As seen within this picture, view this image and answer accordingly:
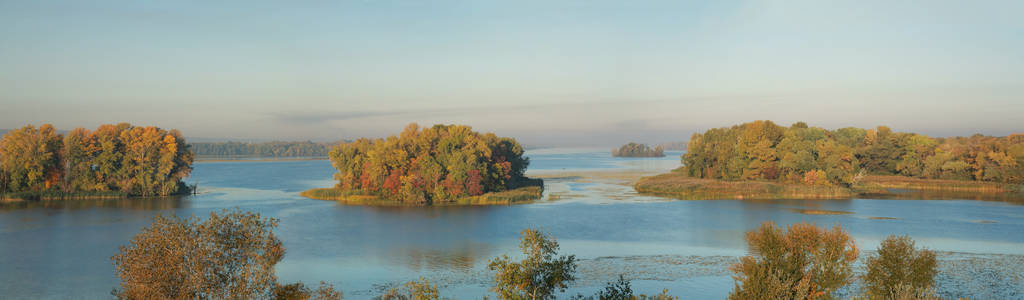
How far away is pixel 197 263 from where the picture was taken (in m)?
15.5

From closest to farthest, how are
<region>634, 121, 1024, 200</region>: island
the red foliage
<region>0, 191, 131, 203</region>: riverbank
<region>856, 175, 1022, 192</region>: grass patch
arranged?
<region>0, 191, 131, 203</region>: riverbank < the red foliage < <region>634, 121, 1024, 200</region>: island < <region>856, 175, 1022, 192</region>: grass patch

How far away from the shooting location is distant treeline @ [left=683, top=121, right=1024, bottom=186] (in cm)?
7325

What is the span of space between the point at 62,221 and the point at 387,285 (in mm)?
33756

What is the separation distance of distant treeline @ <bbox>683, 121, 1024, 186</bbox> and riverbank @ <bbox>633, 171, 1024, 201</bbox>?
2.44 m

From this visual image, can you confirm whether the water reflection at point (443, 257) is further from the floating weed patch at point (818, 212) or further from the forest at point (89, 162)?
the forest at point (89, 162)

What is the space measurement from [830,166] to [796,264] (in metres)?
57.7

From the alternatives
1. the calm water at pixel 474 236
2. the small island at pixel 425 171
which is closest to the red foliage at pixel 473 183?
the small island at pixel 425 171

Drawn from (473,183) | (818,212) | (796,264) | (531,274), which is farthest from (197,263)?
(818,212)

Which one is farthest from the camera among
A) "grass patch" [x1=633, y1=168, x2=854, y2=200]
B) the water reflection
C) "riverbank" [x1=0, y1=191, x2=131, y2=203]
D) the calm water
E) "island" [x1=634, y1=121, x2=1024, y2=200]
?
"island" [x1=634, y1=121, x2=1024, y2=200]

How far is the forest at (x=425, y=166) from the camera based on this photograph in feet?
199

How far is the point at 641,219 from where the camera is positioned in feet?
165

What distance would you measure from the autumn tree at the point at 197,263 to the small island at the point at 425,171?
→ 4301cm

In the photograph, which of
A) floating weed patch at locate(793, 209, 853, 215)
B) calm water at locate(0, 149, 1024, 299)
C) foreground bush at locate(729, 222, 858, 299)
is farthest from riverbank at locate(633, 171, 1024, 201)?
foreground bush at locate(729, 222, 858, 299)

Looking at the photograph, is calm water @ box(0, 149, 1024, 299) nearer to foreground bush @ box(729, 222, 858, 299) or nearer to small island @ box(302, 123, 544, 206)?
small island @ box(302, 123, 544, 206)
